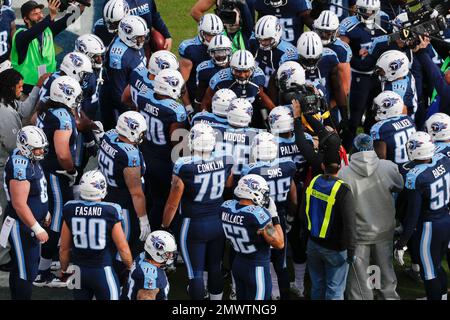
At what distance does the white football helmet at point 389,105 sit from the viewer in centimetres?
1024

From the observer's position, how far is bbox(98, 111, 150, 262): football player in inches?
382

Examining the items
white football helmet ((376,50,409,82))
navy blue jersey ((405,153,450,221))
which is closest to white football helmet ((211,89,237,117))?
white football helmet ((376,50,409,82))

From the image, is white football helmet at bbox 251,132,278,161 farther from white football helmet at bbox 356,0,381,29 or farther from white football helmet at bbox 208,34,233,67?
white football helmet at bbox 356,0,381,29

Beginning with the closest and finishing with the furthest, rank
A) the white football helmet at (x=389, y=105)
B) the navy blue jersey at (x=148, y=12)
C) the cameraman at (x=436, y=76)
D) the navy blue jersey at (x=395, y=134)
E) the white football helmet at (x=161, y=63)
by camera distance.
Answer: the navy blue jersey at (x=395, y=134) → the white football helmet at (x=389, y=105) → the white football helmet at (x=161, y=63) → the cameraman at (x=436, y=76) → the navy blue jersey at (x=148, y=12)

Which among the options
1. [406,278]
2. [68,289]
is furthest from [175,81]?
[406,278]

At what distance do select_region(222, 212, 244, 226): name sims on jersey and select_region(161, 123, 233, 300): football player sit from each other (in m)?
0.59

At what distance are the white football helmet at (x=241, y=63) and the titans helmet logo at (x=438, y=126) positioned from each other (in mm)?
2151

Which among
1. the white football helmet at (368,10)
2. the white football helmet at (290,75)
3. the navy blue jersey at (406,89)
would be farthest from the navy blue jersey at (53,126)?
the white football helmet at (368,10)

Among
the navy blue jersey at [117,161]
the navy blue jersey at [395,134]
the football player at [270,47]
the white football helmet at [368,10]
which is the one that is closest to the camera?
the navy blue jersey at [117,161]

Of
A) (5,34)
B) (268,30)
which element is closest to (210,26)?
(268,30)

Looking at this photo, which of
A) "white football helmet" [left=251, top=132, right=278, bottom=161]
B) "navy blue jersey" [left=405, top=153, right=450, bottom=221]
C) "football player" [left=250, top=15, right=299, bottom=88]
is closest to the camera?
"navy blue jersey" [left=405, top=153, right=450, bottom=221]

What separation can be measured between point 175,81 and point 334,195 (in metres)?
2.43

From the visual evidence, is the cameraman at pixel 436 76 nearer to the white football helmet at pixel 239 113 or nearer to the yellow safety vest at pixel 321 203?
the white football helmet at pixel 239 113

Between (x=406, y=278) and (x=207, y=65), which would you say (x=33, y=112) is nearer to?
(x=207, y=65)
